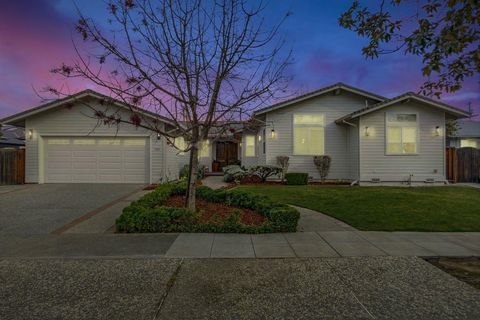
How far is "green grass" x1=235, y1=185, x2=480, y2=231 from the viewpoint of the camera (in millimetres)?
7055

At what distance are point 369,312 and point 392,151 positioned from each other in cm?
1292

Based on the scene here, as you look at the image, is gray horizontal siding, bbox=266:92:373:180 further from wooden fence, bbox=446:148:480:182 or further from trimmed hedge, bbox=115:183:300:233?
trimmed hedge, bbox=115:183:300:233

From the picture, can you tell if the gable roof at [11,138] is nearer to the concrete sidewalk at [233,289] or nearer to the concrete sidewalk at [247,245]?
the concrete sidewalk at [247,245]

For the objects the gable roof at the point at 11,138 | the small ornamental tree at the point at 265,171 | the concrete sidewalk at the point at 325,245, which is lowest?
the concrete sidewalk at the point at 325,245

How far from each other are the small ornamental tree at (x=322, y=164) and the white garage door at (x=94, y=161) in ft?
28.0

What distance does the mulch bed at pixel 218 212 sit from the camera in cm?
663

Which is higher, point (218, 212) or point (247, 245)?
point (218, 212)

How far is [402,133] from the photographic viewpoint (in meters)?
14.6

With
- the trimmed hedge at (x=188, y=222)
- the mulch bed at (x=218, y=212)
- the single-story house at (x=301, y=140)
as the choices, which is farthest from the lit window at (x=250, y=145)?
the trimmed hedge at (x=188, y=222)

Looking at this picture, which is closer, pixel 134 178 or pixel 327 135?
pixel 134 178

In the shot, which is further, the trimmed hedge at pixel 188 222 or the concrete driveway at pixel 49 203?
the concrete driveway at pixel 49 203

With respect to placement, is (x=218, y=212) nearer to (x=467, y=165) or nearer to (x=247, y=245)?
(x=247, y=245)

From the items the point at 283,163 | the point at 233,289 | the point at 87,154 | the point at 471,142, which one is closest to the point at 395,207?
the point at 233,289

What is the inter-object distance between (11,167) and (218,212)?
13.2 m
